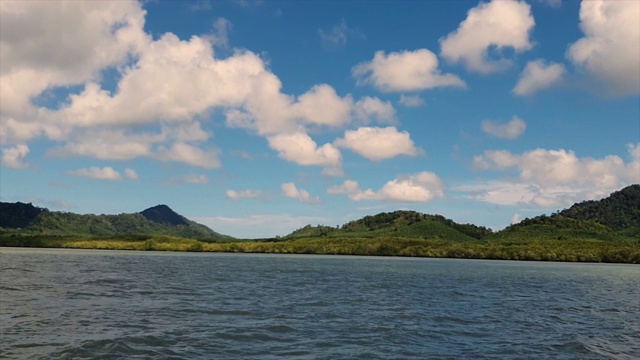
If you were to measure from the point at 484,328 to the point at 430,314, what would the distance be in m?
6.41

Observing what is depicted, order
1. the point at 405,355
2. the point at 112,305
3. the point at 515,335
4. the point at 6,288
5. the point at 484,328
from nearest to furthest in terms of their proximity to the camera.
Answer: the point at 405,355
the point at 515,335
the point at 484,328
the point at 112,305
the point at 6,288

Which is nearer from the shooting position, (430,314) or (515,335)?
(515,335)

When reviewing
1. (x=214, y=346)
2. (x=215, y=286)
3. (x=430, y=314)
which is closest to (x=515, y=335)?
(x=430, y=314)

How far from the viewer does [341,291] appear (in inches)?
2233

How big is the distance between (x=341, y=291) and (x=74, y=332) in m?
33.0

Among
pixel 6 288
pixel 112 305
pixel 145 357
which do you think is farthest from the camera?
pixel 6 288

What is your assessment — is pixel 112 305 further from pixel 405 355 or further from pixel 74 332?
pixel 405 355

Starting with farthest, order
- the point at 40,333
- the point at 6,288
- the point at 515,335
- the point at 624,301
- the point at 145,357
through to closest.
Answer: the point at 624,301 → the point at 6,288 → the point at 515,335 → the point at 40,333 → the point at 145,357

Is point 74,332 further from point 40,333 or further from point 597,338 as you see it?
point 597,338

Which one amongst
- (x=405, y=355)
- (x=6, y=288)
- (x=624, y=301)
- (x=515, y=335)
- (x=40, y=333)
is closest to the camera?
(x=405, y=355)

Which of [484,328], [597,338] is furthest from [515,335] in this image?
[597,338]

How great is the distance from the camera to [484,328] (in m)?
33.8

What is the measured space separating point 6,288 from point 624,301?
206 feet

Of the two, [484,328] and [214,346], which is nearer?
[214,346]
